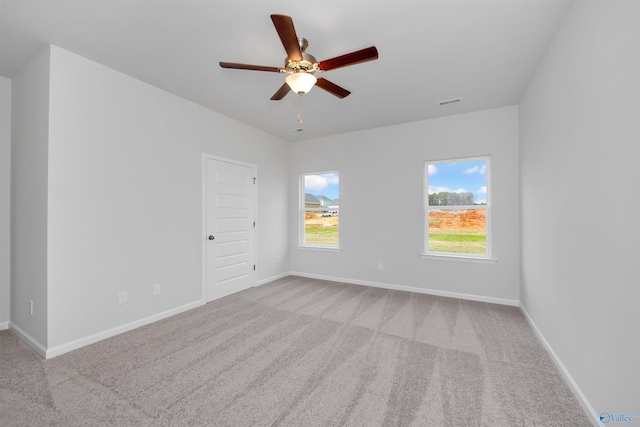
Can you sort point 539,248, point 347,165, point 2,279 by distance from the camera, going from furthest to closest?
point 347,165, point 2,279, point 539,248

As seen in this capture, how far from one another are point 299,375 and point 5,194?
3.63 metres

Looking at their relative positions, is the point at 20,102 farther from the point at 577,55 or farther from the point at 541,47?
the point at 541,47

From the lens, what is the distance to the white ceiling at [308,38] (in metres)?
1.89

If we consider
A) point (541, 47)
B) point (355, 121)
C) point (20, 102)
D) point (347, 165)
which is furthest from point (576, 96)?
point (20, 102)

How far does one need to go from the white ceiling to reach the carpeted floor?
277cm

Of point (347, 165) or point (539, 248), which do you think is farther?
point (347, 165)

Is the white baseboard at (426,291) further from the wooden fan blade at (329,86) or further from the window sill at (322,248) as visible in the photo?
the wooden fan blade at (329,86)

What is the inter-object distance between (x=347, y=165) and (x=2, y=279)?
4706 millimetres

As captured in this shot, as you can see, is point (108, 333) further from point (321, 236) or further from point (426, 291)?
point (426, 291)

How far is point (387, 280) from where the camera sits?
4.41m

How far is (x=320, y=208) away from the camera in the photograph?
5.20 meters

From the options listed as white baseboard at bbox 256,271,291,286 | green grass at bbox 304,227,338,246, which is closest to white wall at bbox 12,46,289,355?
white baseboard at bbox 256,271,291,286

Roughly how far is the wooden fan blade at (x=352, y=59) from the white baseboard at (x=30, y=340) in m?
3.43

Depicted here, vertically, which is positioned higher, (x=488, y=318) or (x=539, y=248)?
(x=539, y=248)
